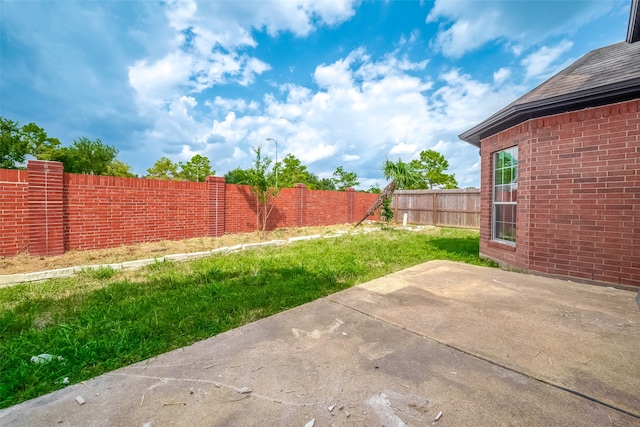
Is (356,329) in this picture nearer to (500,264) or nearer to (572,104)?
(500,264)

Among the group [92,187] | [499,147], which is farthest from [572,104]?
[92,187]

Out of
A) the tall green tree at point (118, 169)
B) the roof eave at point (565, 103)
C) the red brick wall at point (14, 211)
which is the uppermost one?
the tall green tree at point (118, 169)

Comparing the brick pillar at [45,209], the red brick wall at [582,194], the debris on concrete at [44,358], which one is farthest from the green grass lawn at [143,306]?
the brick pillar at [45,209]

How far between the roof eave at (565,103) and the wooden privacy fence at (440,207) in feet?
27.0

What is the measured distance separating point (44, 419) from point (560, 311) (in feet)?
15.1

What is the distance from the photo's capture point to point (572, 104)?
4.31 meters

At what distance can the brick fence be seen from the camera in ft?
17.8

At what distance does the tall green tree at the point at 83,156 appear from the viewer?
77.7ft

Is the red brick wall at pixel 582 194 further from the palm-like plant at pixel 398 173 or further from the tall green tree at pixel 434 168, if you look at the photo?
the tall green tree at pixel 434 168

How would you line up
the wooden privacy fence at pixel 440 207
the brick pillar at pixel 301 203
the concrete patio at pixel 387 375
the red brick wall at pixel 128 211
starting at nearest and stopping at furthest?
the concrete patio at pixel 387 375 → the red brick wall at pixel 128 211 → the brick pillar at pixel 301 203 → the wooden privacy fence at pixel 440 207

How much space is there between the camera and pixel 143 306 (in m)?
3.30

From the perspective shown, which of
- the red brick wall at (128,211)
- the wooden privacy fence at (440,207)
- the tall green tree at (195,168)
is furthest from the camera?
the tall green tree at (195,168)

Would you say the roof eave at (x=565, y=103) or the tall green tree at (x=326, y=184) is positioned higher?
the tall green tree at (x=326, y=184)

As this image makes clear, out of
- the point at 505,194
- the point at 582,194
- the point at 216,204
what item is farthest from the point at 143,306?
the point at 505,194
